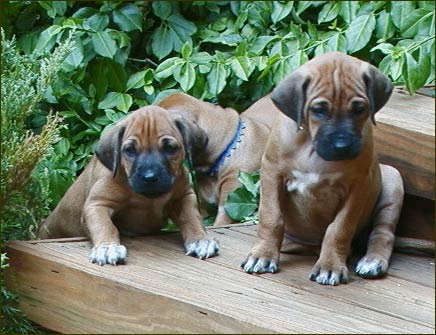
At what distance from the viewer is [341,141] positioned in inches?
179

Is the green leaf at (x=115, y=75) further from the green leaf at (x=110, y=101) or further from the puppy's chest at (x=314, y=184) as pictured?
the puppy's chest at (x=314, y=184)

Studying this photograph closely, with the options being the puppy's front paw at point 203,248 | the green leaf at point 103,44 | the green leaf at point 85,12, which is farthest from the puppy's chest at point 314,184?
the green leaf at point 85,12

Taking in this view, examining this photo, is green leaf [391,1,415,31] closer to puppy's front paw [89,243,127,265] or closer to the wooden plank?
the wooden plank

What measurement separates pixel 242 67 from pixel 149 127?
1.94 meters

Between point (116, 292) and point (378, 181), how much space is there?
130 centimetres

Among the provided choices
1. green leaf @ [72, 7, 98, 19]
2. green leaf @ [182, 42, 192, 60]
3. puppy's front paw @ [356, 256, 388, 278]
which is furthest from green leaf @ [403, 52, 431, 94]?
green leaf @ [72, 7, 98, 19]

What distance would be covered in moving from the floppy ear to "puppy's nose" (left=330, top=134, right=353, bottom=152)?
3.79ft

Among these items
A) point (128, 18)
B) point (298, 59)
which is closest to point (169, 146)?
point (298, 59)

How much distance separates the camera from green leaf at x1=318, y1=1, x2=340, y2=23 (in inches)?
278

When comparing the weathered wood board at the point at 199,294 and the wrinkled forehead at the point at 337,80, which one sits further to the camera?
the wrinkled forehead at the point at 337,80

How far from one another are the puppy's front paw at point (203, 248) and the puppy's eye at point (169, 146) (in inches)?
17.4

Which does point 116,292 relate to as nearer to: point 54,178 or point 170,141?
point 170,141

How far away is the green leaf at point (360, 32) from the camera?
6.61 m

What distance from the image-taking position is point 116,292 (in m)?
4.75
